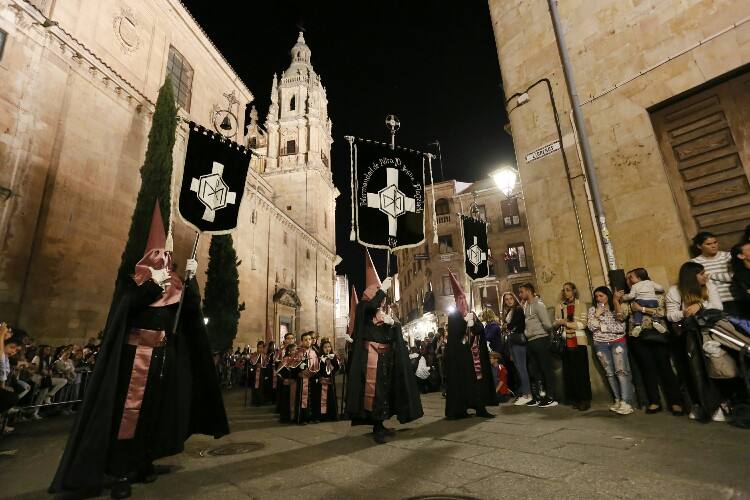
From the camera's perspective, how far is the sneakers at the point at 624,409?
4711mm

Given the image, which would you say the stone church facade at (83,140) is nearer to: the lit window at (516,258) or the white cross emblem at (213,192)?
the white cross emblem at (213,192)

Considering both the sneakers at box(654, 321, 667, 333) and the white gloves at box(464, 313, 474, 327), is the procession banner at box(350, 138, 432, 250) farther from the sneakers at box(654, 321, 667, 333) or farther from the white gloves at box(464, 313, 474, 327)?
the sneakers at box(654, 321, 667, 333)

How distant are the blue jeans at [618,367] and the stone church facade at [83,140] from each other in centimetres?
1122

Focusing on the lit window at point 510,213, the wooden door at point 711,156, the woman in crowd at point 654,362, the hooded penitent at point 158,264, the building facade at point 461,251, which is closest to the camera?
the hooded penitent at point 158,264

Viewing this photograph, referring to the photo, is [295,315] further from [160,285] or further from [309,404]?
[160,285]

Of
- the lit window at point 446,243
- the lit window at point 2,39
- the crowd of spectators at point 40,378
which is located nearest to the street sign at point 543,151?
the crowd of spectators at point 40,378

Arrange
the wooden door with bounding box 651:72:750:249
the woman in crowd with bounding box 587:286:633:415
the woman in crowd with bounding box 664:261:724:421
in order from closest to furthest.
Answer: the woman in crowd with bounding box 664:261:724:421 < the woman in crowd with bounding box 587:286:633:415 < the wooden door with bounding box 651:72:750:249

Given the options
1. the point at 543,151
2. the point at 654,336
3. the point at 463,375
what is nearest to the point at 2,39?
the point at 543,151

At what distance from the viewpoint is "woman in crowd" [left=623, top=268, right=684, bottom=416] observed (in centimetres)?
455

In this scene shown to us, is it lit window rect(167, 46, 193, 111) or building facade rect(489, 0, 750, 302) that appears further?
lit window rect(167, 46, 193, 111)

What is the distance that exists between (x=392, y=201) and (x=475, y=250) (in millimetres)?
4083

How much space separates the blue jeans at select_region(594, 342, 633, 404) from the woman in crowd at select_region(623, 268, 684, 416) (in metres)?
0.16

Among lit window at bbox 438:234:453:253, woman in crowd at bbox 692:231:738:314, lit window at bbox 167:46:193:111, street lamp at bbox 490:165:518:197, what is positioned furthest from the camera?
lit window at bbox 438:234:453:253

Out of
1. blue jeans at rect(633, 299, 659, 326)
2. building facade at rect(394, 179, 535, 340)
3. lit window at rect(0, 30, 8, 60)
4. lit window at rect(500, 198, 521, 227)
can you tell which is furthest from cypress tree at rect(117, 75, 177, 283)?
Answer: lit window at rect(500, 198, 521, 227)
